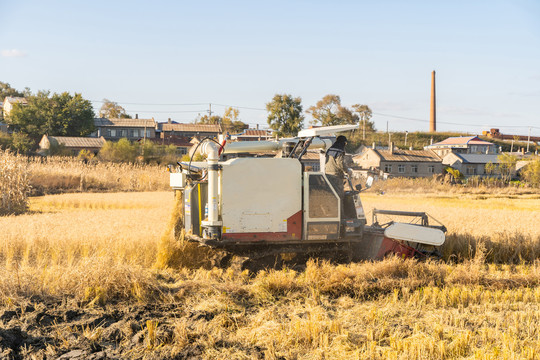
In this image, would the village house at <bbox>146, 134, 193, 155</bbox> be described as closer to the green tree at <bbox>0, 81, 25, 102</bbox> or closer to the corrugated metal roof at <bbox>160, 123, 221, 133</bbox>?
the corrugated metal roof at <bbox>160, 123, 221, 133</bbox>

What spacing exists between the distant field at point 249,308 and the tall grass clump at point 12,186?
7.91m

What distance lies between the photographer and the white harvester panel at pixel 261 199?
29.5ft

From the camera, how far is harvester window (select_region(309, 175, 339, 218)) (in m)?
9.41

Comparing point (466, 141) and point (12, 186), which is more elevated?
point (466, 141)

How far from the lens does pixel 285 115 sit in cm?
6862

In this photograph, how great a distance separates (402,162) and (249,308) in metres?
56.1

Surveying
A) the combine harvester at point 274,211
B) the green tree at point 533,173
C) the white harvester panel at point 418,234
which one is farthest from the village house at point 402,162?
the combine harvester at point 274,211

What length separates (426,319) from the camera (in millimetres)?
7094

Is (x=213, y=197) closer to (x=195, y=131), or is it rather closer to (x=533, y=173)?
(x=533, y=173)

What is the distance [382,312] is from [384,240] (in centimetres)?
312

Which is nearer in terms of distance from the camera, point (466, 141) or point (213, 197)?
point (213, 197)

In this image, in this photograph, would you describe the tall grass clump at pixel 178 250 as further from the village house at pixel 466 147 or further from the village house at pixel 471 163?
the village house at pixel 466 147

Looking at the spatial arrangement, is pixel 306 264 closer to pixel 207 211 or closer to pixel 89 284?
pixel 207 211

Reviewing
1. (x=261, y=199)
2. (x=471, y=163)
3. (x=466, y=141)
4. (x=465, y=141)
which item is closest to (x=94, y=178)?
(x=261, y=199)
